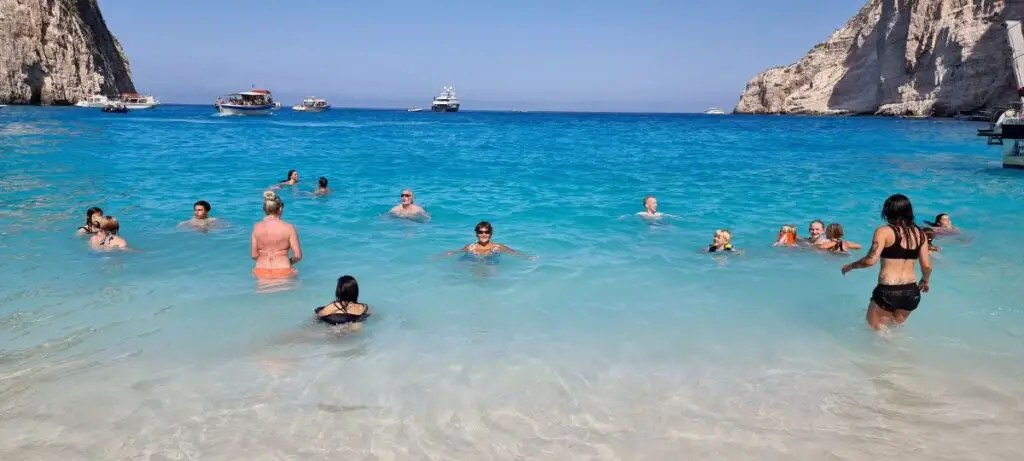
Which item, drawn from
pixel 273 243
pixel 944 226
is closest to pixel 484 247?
pixel 273 243

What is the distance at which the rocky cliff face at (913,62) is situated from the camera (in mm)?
60831

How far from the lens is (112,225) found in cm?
929

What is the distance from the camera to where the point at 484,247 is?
905 centimetres

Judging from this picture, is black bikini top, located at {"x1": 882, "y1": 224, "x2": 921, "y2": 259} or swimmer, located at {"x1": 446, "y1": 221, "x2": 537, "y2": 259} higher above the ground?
black bikini top, located at {"x1": 882, "y1": 224, "x2": 921, "y2": 259}

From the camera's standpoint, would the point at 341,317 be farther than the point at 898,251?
Yes

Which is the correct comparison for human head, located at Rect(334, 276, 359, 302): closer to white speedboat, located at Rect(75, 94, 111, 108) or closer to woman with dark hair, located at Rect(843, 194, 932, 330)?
woman with dark hair, located at Rect(843, 194, 932, 330)

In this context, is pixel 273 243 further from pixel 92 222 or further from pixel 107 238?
pixel 92 222

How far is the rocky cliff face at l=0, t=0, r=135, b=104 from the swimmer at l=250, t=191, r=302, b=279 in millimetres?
81498

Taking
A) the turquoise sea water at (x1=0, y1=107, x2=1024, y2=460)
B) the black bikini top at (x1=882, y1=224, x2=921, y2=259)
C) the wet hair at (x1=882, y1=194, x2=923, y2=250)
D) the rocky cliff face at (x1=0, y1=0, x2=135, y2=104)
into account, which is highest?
the rocky cliff face at (x1=0, y1=0, x2=135, y2=104)

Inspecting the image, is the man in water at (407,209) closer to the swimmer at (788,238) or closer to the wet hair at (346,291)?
the wet hair at (346,291)

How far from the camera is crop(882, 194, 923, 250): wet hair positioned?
5188mm

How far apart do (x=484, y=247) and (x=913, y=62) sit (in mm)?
83094

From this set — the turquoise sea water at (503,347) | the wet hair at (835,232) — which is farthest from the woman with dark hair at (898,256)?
the wet hair at (835,232)

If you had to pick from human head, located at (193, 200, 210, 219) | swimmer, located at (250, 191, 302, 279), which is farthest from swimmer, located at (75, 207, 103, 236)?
swimmer, located at (250, 191, 302, 279)
